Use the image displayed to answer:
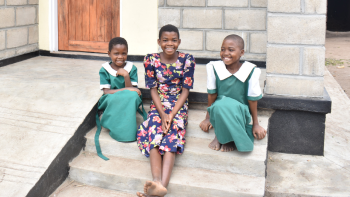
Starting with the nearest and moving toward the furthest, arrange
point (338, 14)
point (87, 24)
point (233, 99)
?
point (233, 99)
point (87, 24)
point (338, 14)

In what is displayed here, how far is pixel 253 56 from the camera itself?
5.03 metres

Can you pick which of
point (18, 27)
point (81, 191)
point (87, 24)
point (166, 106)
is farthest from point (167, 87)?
point (18, 27)

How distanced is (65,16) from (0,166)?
3.47 m

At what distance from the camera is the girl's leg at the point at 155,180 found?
251 cm

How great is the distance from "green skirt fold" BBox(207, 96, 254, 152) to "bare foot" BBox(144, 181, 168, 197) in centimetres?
70

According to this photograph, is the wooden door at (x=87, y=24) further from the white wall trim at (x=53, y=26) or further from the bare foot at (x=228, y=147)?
the bare foot at (x=228, y=147)

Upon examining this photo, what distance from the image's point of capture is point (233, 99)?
9.55 ft

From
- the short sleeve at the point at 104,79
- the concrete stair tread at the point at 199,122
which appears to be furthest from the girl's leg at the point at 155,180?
the short sleeve at the point at 104,79

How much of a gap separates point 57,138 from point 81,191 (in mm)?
542

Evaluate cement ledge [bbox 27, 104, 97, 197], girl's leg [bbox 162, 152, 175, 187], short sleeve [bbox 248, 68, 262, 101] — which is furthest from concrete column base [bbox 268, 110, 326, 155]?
cement ledge [bbox 27, 104, 97, 197]

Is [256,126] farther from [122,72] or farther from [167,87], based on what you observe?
[122,72]

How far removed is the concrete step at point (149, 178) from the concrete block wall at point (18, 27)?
282 centimetres

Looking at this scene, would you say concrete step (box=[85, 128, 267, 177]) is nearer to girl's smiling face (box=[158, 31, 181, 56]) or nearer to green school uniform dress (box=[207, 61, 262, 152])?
green school uniform dress (box=[207, 61, 262, 152])

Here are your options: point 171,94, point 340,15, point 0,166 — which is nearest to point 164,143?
point 171,94
